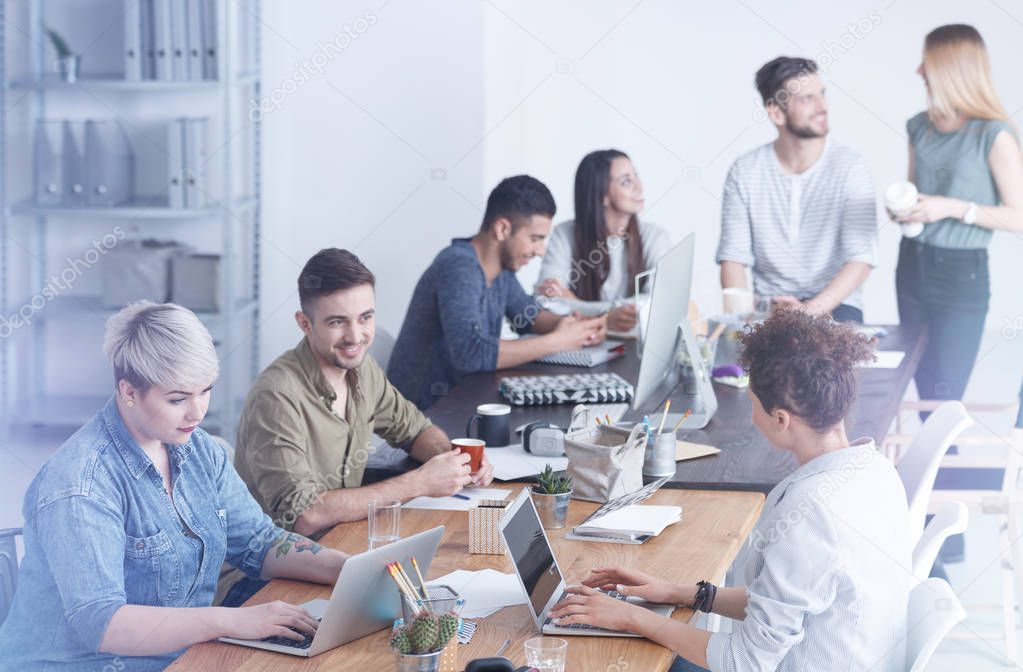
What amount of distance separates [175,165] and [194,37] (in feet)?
1.79

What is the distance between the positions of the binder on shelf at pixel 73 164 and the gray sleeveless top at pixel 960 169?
135 inches

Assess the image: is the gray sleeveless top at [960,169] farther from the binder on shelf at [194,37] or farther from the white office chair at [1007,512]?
the binder on shelf at [194,37]

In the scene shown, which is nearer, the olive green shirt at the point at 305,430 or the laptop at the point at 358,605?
the laptop at the point at 358,605

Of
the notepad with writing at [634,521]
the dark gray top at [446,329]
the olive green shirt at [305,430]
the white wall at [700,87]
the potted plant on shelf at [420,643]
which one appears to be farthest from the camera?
the white wall at [700,87]

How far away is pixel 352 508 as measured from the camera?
2240 millimetres

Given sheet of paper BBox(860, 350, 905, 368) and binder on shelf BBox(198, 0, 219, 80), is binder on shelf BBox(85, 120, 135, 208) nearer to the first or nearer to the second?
binder on shelf BBox(198, 0, 219, 80)

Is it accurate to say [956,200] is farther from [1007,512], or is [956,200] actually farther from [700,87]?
[700,87]

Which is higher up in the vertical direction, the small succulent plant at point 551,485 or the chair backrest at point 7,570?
the small succulent plant at point 551,485

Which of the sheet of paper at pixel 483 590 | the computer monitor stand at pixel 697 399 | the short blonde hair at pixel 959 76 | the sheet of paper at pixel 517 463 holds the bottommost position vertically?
the sheet of paper at pixel 483 590

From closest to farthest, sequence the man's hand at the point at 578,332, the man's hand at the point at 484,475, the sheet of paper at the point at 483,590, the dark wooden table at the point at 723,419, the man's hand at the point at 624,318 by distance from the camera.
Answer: the sheet of paper at the point at 483,590 → the man's hand at the point at 484,475 → the dark wooden table at the point at 723,419 → the man's hand at the point at 578,332 → the man's hand at the point at 624,318

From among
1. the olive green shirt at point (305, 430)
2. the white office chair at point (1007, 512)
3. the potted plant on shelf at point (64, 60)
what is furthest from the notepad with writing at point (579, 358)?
Answer: the potted plant on shelf at point (64, 60)

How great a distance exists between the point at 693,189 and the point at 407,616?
17.6 feet

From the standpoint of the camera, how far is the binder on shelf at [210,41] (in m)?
4.75

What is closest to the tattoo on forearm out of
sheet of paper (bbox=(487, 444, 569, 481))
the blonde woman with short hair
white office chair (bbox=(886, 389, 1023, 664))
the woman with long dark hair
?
the blonde woman with short hair
